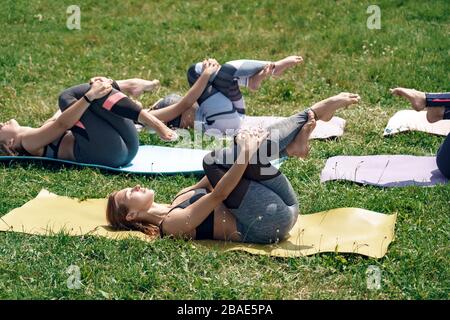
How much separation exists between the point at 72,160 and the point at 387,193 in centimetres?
253

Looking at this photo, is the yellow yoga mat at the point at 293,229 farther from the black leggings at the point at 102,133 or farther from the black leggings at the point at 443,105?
the black leggings at the point at 443,105

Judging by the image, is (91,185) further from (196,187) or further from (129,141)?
(196,187)

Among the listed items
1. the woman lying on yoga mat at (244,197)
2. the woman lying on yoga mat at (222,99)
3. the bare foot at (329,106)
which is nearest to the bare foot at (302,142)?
the woman lying on yoga mat at (244,197)

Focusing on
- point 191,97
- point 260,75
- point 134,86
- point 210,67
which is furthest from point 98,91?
point 260,75

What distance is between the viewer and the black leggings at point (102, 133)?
637 centimetres

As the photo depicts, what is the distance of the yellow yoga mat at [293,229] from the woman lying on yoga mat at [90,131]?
2.38 ft

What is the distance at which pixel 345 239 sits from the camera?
497 centimetres

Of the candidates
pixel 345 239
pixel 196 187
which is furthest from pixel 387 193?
pixel 196 187

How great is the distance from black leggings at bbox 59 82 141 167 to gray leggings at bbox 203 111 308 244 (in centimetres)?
153

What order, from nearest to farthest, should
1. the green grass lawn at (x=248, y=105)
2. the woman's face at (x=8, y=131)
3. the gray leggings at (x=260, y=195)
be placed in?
the green grass lawn at (x=248, y=105)
the gray leggings at (x=260, y=195)
the woman's face at (x=8, y=131)

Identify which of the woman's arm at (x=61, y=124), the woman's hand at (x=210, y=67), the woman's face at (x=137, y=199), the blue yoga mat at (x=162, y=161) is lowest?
the blue yoga mat at (x=162, y=161)

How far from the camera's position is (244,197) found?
4930 mm

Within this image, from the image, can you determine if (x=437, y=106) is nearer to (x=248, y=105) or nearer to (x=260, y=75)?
(x=260, y=75)

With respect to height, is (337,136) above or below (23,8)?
below
